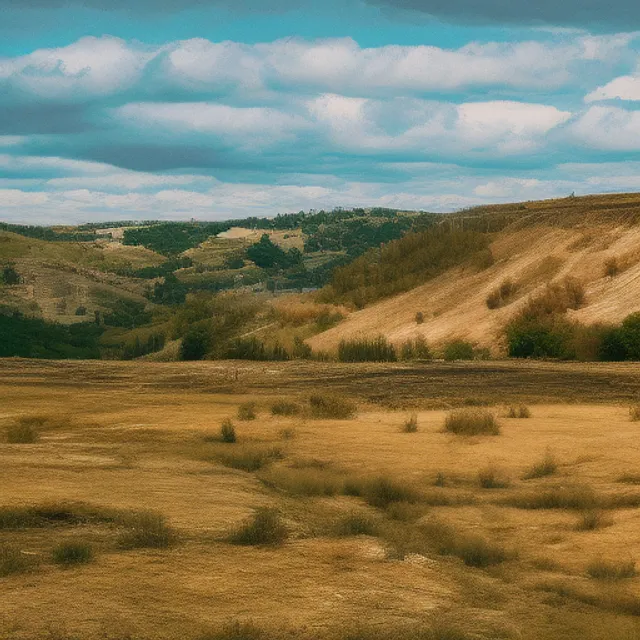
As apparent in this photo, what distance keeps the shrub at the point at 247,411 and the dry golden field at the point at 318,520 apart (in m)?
0.09

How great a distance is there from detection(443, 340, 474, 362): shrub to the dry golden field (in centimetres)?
994

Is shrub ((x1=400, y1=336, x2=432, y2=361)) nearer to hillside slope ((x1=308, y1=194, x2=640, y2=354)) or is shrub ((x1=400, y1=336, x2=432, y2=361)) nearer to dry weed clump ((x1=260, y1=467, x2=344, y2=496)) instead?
hillside slope ((x1=308, y1=194, x2=640, y2=354))

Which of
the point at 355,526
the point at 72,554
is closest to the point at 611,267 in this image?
the point at 355,526

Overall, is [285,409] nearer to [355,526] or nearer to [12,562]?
[355,526]

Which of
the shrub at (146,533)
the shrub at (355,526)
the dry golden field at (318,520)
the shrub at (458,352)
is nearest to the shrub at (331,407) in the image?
the dry golden field at (318,520)

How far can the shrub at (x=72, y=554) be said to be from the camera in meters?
10.7

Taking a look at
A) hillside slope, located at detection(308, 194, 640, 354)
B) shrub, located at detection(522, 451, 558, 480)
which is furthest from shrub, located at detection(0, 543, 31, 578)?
hillside slope, located at detection(308, 194, 640, 354)

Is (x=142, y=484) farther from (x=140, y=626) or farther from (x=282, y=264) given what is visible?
(x=282, y=264)

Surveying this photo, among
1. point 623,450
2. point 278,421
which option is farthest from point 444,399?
point 623,450

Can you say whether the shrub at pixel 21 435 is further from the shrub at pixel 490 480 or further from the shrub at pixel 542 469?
the shrub at pixel 542 469

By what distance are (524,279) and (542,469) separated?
27258mm

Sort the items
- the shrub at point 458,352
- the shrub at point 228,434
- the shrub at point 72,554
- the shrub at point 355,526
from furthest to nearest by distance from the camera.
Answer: the shrub at point 458,352
the shrub at point 228,434
the shrub at point 355,526
the shrub at point 72,554

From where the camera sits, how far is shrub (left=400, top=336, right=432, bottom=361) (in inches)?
1474

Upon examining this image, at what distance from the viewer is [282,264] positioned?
123688 millimetres
